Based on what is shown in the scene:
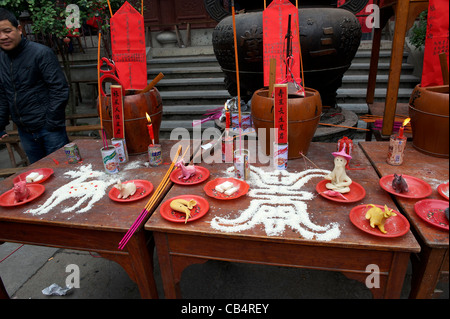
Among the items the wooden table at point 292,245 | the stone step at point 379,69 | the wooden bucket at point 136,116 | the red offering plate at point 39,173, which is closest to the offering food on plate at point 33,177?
the red offering plate at point 39,173

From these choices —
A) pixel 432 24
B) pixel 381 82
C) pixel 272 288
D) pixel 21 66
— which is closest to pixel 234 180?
pixel 272 288

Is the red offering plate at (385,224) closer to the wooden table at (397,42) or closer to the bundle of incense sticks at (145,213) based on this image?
the bundle of incense sticks at (145,213)

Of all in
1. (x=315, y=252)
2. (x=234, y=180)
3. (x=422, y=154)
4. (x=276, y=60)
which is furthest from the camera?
(x=276, y=60)

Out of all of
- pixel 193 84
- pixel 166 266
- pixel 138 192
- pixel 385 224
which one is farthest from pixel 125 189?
pixel 193 84

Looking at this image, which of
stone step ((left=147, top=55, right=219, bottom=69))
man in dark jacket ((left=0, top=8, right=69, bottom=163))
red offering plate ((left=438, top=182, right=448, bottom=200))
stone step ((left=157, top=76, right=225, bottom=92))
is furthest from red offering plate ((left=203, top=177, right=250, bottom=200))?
stone step ((left=147, top=55, right=219, bottom=69))

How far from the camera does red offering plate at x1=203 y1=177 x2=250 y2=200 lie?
139cm

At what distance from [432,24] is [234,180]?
4.71 feet

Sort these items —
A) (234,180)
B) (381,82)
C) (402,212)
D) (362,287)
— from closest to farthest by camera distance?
(402,212) < (234,180) < (362,287) < (381,82)

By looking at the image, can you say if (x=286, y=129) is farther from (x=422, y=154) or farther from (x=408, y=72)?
(x=408, y=72)

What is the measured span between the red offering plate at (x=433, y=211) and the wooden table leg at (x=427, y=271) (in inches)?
4.1

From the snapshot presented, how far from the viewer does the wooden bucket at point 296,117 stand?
1657 millimetres

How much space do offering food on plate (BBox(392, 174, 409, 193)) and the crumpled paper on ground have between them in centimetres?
224

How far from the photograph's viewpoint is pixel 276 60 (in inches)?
71.7

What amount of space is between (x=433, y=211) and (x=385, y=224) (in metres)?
0.22
